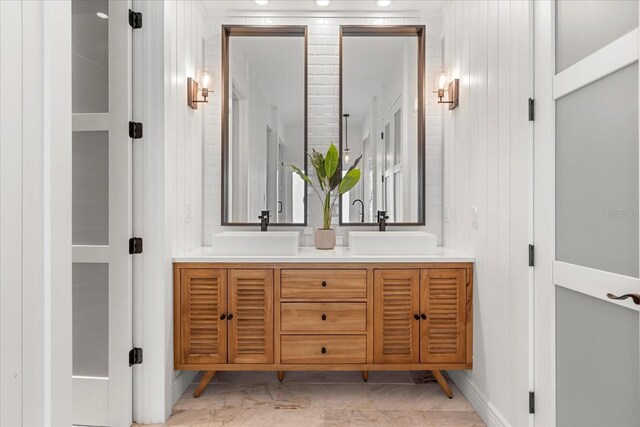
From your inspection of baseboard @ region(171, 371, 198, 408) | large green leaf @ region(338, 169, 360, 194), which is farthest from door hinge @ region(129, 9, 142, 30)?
baseboard @ region(171, 371, 198, 408)

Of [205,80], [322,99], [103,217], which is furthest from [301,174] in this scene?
[103,217]

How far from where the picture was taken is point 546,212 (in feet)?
5.39

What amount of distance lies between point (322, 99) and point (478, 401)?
2.19 metres

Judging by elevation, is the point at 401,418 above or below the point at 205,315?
below

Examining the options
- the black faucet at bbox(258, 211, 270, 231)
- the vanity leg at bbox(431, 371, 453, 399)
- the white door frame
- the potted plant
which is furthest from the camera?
the black faucet at bbox(258, 211, 270, 231)

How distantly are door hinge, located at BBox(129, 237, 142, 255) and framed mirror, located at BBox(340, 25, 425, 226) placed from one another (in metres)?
1.40

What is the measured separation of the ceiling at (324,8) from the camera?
2816 mm

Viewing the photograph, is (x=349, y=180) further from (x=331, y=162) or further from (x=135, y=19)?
(x=135, y=19)

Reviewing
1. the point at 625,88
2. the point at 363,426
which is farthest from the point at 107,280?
the point at 625,88

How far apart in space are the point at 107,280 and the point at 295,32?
209cm

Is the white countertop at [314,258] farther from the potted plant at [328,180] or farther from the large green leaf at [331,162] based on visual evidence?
the large green leaf at [331,162]

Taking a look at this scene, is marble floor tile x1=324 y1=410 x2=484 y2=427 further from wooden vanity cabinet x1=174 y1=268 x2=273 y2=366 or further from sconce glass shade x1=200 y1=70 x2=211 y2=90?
sconce glass shade x1=200 y1=70 x2=211 y2=90

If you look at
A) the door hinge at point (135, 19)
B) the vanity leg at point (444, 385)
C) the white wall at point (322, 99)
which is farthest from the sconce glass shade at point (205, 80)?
the vanity leg at point (444, 385)

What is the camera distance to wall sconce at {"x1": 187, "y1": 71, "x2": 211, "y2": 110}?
262cm
